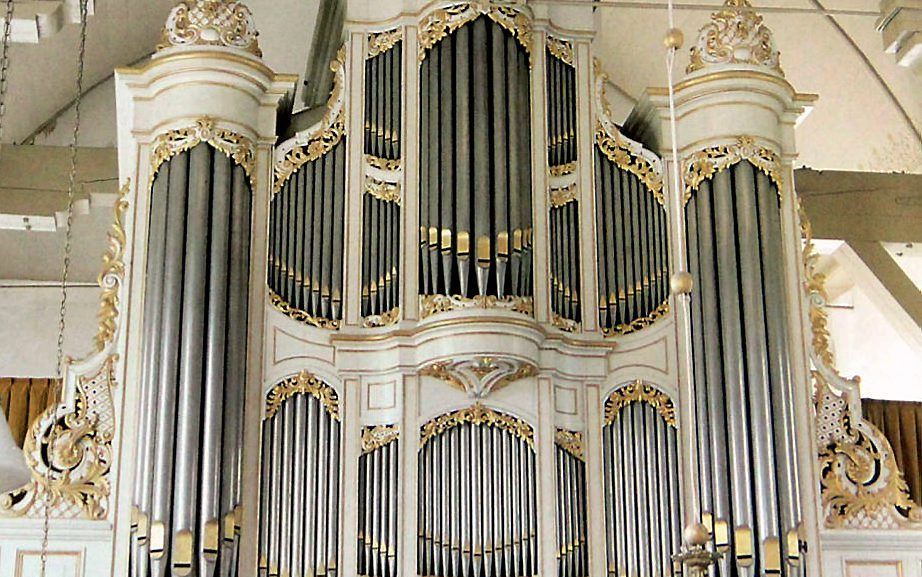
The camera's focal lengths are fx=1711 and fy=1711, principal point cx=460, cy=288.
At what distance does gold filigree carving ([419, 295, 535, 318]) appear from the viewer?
11.1 metres

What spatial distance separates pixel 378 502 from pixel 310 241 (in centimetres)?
189

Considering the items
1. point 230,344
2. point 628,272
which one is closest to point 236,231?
point 230,344

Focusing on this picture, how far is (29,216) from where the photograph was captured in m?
14.7

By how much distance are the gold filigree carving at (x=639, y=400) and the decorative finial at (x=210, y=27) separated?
11.3 feet

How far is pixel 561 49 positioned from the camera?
40.5ft

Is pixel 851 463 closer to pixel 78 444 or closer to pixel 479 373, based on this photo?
pixel 479 373

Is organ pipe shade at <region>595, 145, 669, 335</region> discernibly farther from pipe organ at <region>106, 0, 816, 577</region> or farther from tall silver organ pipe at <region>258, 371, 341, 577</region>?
tall silver organ pipe at <region>258, 371, 341, 577</region>

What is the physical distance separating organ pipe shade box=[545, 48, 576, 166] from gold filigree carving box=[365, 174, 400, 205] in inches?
43.8

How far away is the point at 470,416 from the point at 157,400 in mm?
2011

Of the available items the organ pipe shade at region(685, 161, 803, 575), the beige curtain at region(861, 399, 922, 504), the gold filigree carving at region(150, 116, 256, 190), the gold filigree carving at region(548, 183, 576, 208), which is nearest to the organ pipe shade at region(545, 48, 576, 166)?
the gold filigree carving at region(548, 183, 576, 208)

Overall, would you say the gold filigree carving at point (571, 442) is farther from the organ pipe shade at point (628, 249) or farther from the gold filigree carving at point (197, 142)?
the gold filigree carving at point (197, 142)

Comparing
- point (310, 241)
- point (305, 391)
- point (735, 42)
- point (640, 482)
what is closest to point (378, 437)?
point (305, 391)

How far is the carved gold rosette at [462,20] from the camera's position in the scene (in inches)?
473

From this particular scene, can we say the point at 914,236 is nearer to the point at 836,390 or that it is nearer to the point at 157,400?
the point at 836,390
